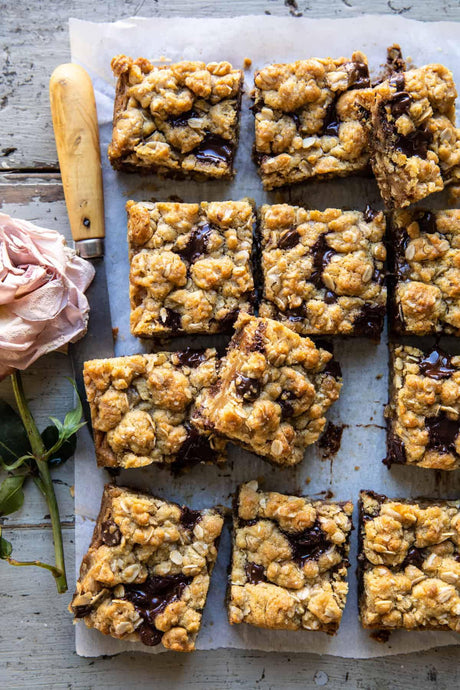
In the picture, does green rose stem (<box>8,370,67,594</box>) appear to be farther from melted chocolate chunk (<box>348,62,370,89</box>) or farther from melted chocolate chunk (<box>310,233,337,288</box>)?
melted chocolate chunk (<box>348,62,370,89</box>)

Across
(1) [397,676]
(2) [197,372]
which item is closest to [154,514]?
(2) [197,372]

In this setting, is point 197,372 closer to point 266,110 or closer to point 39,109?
point 266,110

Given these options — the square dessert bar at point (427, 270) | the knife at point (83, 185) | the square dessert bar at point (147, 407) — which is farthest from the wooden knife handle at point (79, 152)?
the square dessert bar at point (427, 270)

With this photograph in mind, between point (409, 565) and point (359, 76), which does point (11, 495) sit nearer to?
point (409, 565)

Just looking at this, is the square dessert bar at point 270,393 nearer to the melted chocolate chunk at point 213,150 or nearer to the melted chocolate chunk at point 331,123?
the melted chocolate chunk at point 213,150

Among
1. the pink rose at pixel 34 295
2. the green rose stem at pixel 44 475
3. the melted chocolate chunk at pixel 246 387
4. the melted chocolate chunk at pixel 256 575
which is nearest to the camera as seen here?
the melted chocolate chunk at pixel 246 387

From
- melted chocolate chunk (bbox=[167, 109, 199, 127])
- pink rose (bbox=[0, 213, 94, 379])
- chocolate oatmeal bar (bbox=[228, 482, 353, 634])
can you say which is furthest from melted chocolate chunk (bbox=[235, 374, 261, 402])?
melted chocolate chunk (bbox=[167, 109, 199, 127])

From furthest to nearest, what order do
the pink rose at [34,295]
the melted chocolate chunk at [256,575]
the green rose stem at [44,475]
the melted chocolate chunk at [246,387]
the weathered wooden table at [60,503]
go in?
the weathered wooden table at [60,503], the green rose stem at [44,475], the melted chocolate chunk at [256,575], the pink rose at [34,295], the melted chocolate chunk at [246,387]

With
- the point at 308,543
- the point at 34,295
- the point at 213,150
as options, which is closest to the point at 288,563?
the point at 308,543
